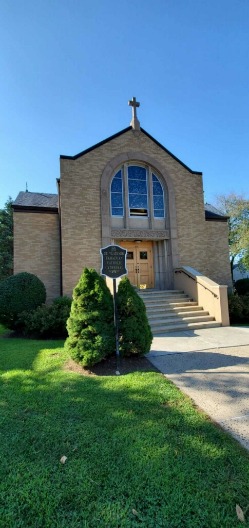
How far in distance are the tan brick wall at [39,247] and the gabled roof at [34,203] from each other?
11.0 inches

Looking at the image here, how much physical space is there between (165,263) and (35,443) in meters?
10.8

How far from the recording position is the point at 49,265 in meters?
12.0

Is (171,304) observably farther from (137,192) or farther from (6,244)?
(6,244)

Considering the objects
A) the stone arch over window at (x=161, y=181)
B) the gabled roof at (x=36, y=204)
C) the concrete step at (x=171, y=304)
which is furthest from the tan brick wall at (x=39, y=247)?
the concrete step at (x=171, y=304)

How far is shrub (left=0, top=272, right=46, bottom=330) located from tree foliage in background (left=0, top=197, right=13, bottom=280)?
17261 mm

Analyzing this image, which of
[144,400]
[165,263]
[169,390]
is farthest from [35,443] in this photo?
[165,263]

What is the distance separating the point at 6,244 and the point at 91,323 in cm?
2446

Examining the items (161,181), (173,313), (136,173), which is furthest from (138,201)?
(173,313)

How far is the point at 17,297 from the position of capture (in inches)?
363

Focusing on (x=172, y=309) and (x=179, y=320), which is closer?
(x=179, y=320)

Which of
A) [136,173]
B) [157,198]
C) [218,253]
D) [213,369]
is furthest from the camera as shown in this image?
[218,253]

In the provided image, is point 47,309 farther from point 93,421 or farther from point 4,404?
point 93,421

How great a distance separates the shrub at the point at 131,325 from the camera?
5.39 metres

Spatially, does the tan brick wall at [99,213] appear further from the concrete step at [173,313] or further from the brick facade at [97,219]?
the concrete step at [173,313]
